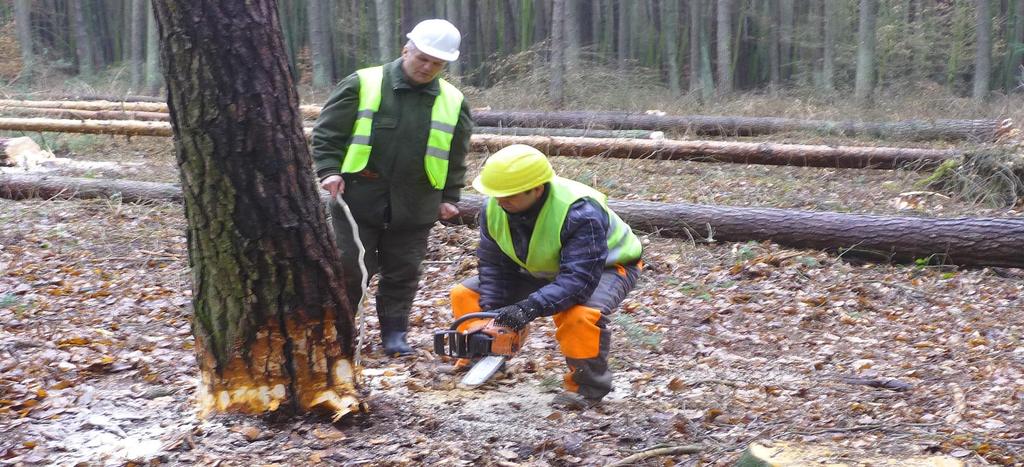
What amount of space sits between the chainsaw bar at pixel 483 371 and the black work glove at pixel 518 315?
0.62 m

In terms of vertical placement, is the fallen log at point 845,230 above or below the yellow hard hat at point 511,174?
below

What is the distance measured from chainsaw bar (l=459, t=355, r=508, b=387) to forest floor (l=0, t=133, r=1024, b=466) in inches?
3.0

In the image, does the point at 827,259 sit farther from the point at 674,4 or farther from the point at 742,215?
the point at 674,4

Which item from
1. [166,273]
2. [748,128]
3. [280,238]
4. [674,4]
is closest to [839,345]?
[280,238]

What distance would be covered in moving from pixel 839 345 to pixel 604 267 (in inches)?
78.8

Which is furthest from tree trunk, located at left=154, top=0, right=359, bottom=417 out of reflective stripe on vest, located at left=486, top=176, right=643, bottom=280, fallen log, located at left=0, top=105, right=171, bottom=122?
fallen log, located at left=0, top=105, right=171, bottom=122

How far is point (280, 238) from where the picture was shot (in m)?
3.55

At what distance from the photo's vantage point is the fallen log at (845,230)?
273 inches

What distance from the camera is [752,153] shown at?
10.3 meters

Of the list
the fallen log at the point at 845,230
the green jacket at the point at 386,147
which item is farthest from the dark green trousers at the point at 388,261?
the fallen log at the point at 845,230

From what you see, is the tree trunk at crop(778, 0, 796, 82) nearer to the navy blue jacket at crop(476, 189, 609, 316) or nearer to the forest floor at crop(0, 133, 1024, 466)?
the forest floor at crop(0, 133, 1024, 466)

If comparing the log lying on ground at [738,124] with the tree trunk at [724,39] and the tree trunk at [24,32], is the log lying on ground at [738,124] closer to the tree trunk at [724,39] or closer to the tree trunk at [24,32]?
the tree trunk at [724,39]

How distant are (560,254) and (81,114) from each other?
46.7 ft

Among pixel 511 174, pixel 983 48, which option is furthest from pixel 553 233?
pixel 983 48
